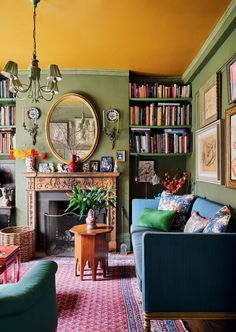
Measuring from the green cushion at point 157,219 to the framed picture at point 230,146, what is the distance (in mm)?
862

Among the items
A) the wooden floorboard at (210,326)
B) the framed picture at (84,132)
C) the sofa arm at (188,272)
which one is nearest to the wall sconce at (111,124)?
the framed picture at (84,132)

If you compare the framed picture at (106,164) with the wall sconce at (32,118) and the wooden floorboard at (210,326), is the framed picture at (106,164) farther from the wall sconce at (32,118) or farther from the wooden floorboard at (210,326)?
the wooden floorboard at (210,326)

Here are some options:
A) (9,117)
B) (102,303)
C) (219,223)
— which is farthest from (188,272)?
(9,117)

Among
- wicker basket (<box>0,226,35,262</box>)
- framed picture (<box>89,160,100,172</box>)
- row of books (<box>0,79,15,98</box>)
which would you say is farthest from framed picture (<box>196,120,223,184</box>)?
row of books (<box>0,79,15,98</box>)

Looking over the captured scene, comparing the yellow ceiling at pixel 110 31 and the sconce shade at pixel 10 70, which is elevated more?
the yellow ceiling at pixel 110 31

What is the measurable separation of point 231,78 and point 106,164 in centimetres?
221

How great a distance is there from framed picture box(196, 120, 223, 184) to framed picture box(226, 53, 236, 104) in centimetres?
36

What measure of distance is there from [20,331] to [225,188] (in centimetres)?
248

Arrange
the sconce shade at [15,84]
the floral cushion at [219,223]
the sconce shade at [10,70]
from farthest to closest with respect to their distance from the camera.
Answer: the sconce shade at [15,84]
the sconce shade at [10,70]
the floral cushion at [219,223]

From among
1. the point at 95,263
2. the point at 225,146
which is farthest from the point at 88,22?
the point at 95,263

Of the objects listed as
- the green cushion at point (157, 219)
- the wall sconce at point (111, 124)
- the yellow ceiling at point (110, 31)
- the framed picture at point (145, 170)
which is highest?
the yellow ceiling at point (110, 31)

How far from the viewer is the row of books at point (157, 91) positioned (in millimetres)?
4512

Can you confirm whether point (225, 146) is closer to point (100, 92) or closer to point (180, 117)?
point (180, 117)

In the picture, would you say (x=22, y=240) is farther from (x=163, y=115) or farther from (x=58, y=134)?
(x=163, y=115)
